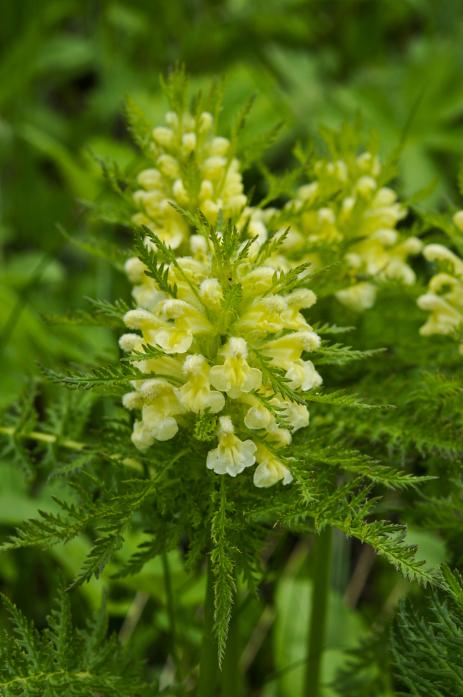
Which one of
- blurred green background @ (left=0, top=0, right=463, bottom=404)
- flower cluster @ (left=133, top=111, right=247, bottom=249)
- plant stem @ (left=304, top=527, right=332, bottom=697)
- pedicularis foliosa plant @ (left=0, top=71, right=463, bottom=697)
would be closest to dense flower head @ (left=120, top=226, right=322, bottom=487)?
pedicularis foliosa plant @ (left=0, top=71, right=463, bottom=697)

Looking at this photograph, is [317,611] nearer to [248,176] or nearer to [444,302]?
[444,302]

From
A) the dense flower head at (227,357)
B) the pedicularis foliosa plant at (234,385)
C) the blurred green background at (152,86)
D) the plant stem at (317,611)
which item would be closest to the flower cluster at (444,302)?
the pedicularis foliosa plant at (234,385)

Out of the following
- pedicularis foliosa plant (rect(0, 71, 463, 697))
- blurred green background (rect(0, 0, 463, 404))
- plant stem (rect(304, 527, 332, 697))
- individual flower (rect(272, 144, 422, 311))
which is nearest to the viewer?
pedicularis foliosa plant (rect(0, 71, 463, 697))

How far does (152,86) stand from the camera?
371cm

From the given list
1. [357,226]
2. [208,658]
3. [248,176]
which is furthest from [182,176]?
[248,176]

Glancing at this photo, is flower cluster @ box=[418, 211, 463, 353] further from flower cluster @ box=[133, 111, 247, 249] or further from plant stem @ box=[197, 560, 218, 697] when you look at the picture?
plant stem @ box=[197, 560, 218, 697]

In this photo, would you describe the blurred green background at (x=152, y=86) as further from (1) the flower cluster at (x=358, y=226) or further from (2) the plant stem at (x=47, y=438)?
(1) the flower cluster at (x=358, y=226)

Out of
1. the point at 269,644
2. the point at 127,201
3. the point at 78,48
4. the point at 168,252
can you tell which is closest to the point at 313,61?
the point at 78,48

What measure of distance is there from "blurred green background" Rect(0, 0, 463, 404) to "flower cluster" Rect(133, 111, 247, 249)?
1.15 m

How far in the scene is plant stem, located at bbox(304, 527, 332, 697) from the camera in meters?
1.65

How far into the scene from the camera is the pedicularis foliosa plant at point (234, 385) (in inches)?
43.1

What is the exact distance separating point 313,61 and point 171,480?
285cm

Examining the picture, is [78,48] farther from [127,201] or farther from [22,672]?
[22,672]

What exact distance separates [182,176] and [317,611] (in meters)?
0.78
